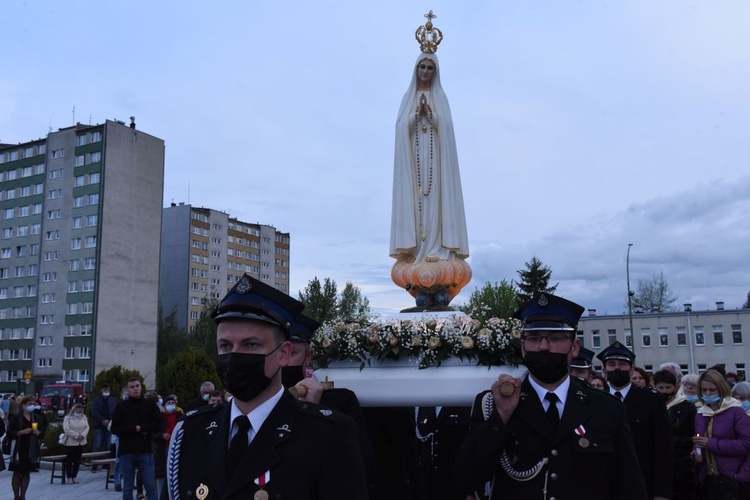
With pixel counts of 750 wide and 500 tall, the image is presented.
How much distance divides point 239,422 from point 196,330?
70.3 metres

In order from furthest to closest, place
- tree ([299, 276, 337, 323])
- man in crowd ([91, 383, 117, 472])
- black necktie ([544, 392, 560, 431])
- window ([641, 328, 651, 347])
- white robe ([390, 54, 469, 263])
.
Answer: window ([641, 328, 651, 347])
tree ([299, 276, 337, 323])
man in crowd ([91, 383, 117, 472])
white robe ([390, 54, 469, 263])
black necktie ([544, 392, 560, 431])

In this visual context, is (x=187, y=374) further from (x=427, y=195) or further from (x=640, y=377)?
(x=640, y=377)

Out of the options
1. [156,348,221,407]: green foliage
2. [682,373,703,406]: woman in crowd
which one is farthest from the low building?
[682,373,703,406]: woman in crowd

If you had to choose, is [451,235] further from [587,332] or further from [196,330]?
[196,330]

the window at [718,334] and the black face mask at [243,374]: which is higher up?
the window at [718,334]

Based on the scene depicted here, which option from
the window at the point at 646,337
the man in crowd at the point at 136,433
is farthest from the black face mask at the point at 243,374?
the window at the point at 646,337

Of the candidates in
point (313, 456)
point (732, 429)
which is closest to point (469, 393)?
point (732, 429)

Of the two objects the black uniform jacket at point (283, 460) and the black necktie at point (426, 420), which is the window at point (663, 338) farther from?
the black uniform jacket at point (283, 460)

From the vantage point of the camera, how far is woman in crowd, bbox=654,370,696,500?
7457 millimetres

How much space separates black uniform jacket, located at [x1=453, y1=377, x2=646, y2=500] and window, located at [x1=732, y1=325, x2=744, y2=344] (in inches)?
2442

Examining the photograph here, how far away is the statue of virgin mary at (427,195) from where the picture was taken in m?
9.12

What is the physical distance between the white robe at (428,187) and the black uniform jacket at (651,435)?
148 inches

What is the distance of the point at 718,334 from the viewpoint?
59000 mm

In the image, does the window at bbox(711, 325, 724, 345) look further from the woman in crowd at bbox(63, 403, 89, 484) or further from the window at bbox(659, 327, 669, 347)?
the woman in crowd at bbox(63, 403, 89, 484)
